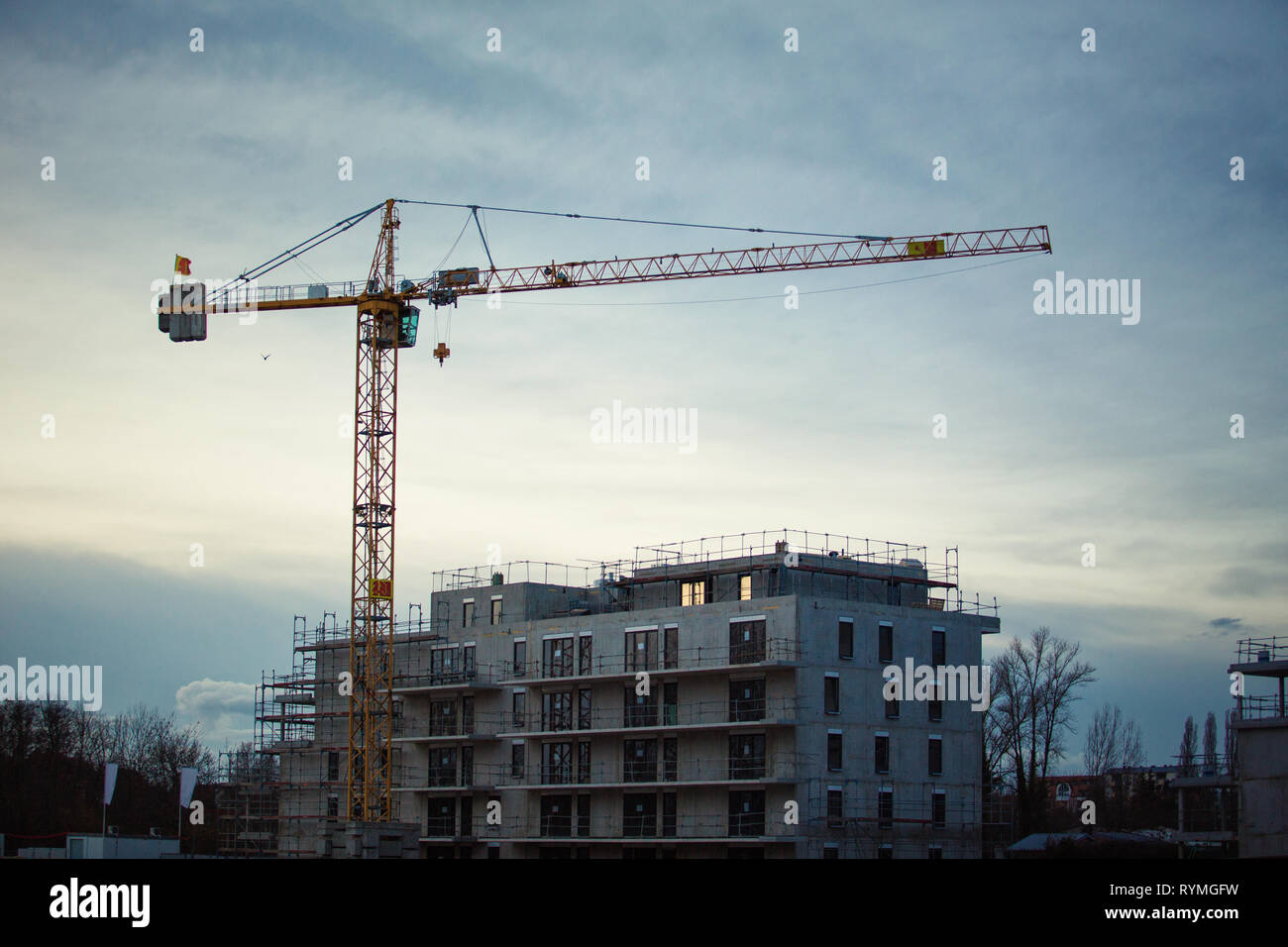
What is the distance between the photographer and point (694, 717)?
80562mm

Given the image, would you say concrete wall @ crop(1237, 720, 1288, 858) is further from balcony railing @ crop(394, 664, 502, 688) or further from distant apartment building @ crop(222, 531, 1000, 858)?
balcony railing @ crop(394, 664, 502, 688)

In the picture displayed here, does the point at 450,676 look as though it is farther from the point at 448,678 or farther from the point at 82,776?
the point at 82,776

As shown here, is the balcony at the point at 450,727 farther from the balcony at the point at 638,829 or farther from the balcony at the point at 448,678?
the balcony at the point at 638,829

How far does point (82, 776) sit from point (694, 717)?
7242cm

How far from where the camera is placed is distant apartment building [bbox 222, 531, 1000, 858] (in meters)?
77.1

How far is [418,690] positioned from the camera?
304ft

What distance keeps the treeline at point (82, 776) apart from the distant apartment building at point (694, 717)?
3456cm

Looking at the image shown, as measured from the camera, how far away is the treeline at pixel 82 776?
396ft

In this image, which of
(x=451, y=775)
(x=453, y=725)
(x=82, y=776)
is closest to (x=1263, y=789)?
(x=451, y=775)

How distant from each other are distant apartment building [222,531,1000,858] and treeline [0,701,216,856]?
34563 mm

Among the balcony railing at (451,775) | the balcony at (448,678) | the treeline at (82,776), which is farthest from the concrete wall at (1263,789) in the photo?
the treeline at (82,776)
